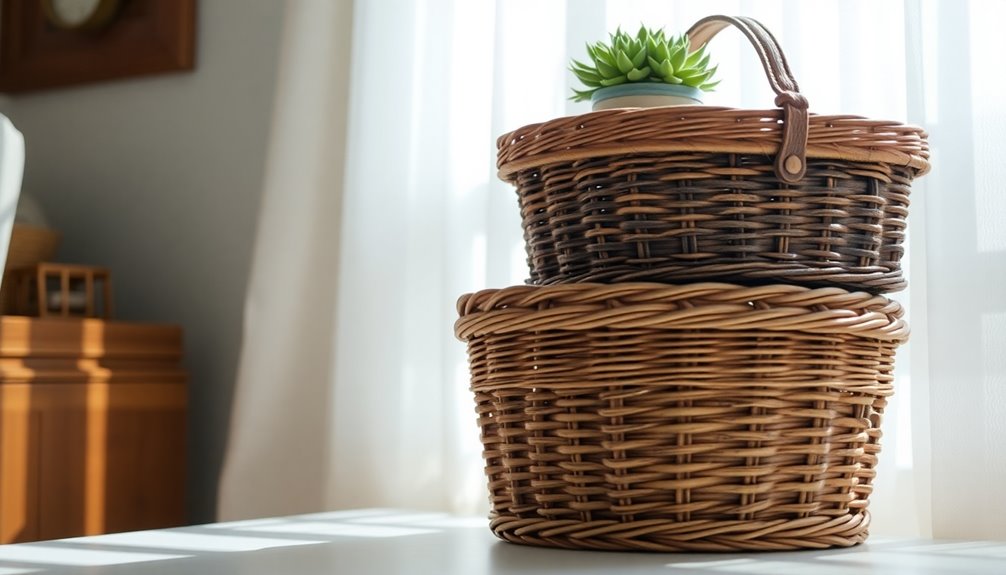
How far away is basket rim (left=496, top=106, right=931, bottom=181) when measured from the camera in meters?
0.85

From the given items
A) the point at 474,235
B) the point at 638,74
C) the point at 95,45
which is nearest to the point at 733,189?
the point at 638,74

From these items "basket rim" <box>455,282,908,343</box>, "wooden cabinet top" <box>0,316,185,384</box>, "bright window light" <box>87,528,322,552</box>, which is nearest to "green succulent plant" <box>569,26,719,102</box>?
"basket rim" <box>455,282,908,343</box>

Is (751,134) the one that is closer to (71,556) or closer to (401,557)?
(401,557)

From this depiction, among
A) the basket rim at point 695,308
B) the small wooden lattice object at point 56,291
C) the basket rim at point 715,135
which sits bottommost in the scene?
the basket rim at point 695,308

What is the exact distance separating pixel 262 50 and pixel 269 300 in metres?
0.47

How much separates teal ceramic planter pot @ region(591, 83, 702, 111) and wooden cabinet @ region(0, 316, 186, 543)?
3.22ft

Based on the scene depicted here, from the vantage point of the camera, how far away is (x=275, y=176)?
1678mm

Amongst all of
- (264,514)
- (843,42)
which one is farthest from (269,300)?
(843,42)

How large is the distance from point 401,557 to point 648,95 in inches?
16.9

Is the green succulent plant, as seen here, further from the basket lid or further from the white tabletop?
the white tabletop

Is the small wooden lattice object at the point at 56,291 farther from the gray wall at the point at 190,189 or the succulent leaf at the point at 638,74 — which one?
the succulent leaf at the point at 638,74

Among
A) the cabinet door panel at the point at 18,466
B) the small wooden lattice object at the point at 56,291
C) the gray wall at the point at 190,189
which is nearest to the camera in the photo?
the cabinet door panel at the point at 18,466

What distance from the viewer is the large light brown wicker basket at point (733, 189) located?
85 centimetres

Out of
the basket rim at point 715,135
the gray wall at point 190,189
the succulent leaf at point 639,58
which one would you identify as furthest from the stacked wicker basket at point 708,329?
the gray wall at point 190,189
